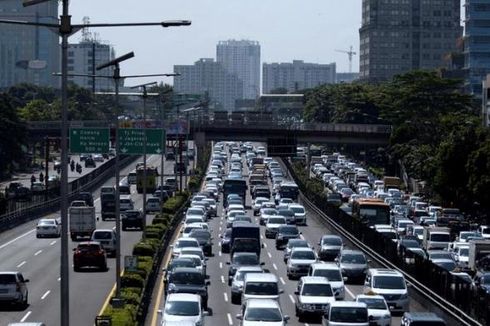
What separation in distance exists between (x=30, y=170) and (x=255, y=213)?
64186mm

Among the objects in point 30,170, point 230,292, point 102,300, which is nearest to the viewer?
point 102,300

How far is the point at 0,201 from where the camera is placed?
8269 centimetres

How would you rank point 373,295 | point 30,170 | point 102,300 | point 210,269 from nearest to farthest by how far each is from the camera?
point 373,295 < point 102,300 < point 210,269 < point 30,170

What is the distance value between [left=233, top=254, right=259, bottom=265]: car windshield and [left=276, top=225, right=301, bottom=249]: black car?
1657 centimetres

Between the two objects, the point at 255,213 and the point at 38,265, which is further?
the point at 255,213

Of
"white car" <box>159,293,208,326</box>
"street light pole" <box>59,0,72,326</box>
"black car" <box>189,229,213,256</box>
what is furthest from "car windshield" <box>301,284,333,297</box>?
"black car" <box>189,229,213,256</box>

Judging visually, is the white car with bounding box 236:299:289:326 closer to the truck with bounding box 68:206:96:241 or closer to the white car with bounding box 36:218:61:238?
the truck with bounding box 68:206:96:241

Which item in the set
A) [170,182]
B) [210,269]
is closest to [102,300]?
[210,269]

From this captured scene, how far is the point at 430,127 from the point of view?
13962 cm

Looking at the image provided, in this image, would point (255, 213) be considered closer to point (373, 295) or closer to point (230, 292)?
point (230, 292)

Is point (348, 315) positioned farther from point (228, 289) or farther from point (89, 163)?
point (89, 163)

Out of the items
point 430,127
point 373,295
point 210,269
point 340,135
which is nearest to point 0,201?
point 210,269

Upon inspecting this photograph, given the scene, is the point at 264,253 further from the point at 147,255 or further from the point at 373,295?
the point at 373,295

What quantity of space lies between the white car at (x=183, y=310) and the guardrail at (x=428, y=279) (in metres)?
7.16
